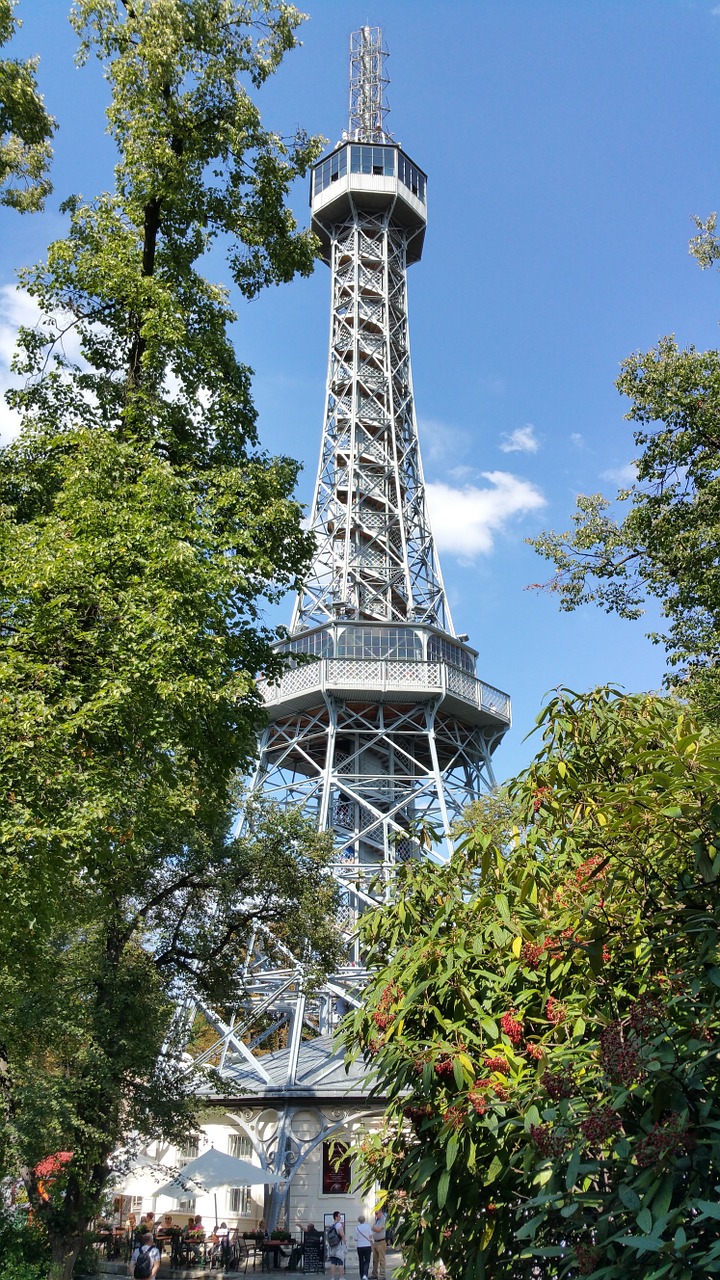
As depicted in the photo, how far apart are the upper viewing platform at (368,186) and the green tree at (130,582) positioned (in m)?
43.4

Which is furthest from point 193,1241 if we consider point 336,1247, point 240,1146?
point 240,1146

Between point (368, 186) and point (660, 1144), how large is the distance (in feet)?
183

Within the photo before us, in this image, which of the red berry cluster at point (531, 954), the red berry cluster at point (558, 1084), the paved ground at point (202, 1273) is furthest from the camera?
the paved ground at point (202, 1273)

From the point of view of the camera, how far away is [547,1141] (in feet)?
13.2

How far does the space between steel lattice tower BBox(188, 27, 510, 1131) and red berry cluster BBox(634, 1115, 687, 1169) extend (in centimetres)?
2429

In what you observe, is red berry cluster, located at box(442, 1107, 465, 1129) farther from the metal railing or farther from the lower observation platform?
the lower observation platform

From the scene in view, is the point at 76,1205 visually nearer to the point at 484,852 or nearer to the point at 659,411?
the point at 484,852

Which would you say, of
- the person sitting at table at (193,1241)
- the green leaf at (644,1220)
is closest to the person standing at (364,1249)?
the person sitting at table at (193,1241)

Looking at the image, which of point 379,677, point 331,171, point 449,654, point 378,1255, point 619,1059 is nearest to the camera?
point 619,1059

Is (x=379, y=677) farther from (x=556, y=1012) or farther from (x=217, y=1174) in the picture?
(x=556, y=1012)

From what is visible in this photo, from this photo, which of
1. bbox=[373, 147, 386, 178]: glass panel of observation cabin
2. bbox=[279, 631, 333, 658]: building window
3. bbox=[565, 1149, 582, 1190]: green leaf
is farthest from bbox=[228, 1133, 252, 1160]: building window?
bbox=[373, 147, 386, 178]: glass panel of observation cabin

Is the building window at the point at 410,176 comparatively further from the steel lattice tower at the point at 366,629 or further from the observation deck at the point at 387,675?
Result: the observation deck at the point at 387,675

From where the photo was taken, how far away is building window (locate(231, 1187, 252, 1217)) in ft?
90.2

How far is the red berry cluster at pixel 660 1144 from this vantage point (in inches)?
140
